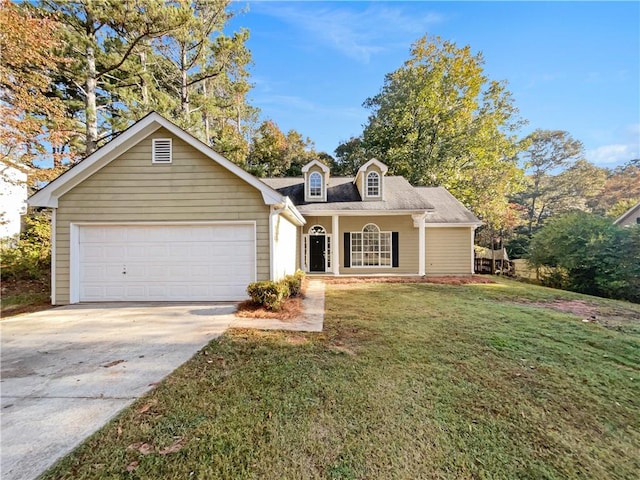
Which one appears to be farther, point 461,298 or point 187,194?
point 461,298

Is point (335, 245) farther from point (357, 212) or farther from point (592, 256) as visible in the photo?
point (592, 256)

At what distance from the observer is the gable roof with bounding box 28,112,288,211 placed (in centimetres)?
730

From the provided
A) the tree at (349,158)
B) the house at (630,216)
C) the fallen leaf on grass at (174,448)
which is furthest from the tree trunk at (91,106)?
the house at (630,216)

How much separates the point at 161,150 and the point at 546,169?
39997 millimetres

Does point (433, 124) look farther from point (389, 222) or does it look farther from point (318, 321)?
point (318, 321)

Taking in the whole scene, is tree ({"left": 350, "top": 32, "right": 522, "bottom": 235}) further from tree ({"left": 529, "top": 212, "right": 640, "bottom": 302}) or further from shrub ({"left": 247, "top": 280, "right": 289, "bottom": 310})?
shrub ({"left": 247, "top": 280, "right": 289, "bottom": 310})

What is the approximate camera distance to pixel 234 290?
305 inches

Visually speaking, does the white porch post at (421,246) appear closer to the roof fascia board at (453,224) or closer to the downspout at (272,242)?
the roof fascia board at (453,224)

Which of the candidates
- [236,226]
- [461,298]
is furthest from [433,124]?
[236,226]

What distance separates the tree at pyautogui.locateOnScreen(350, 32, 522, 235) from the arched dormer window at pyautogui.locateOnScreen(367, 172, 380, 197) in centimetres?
870

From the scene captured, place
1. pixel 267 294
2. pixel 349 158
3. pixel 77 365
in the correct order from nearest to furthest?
1. pixel 77 365
2. pixel 267 294
3. pixel 349 158

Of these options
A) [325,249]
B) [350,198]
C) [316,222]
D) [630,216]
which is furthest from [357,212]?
[630,216]

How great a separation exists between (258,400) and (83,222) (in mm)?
7797

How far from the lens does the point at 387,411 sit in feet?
9.12
